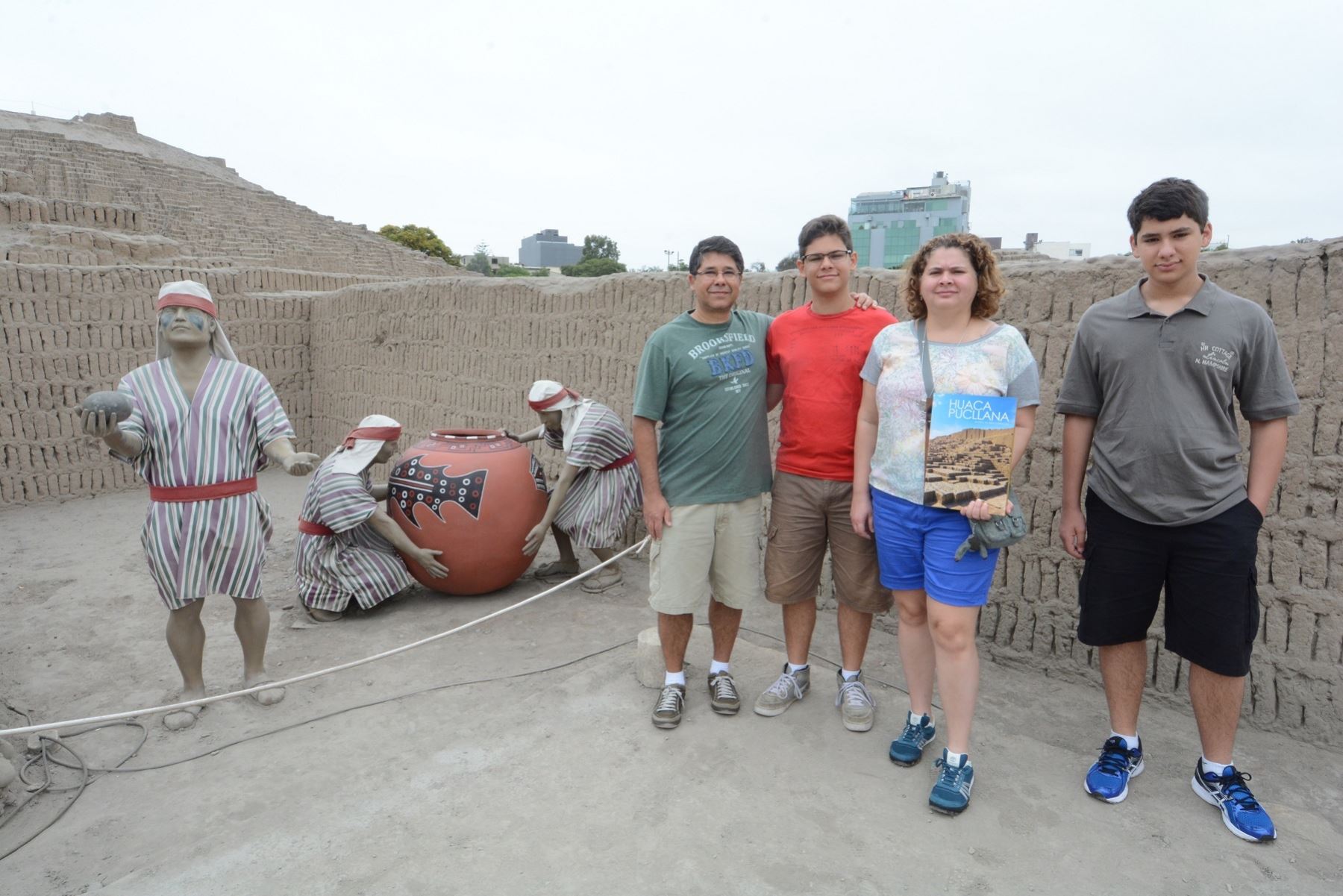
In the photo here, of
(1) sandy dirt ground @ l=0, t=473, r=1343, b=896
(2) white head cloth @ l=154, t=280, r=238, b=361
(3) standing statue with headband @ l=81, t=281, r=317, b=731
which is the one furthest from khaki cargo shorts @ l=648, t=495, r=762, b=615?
(2) white head cloth @ l=154, t=280, r=238, b=361

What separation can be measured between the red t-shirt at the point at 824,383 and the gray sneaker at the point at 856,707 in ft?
2.57

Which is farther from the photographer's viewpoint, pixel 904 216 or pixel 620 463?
pixel 904 216

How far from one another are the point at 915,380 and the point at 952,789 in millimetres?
1194

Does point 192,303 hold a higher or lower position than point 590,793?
higher

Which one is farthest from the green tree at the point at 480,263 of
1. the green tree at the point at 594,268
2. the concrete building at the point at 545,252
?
the concrete building at the point at 545,252

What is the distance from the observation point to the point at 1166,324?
7.50ft

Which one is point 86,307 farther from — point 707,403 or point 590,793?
point 590,793

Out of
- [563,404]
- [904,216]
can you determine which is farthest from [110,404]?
[904,216]

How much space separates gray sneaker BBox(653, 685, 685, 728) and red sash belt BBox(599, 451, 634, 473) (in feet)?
5.38

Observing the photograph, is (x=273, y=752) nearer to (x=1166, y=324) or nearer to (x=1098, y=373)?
(x=1098, y=373)

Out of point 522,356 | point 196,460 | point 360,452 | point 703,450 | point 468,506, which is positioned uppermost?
point 522,356

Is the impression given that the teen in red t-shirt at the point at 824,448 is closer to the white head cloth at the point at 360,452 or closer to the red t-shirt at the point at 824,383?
the red t-shirt at the point at 824,383

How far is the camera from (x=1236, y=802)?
2348mm

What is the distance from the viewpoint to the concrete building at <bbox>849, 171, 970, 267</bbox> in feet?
57.4
